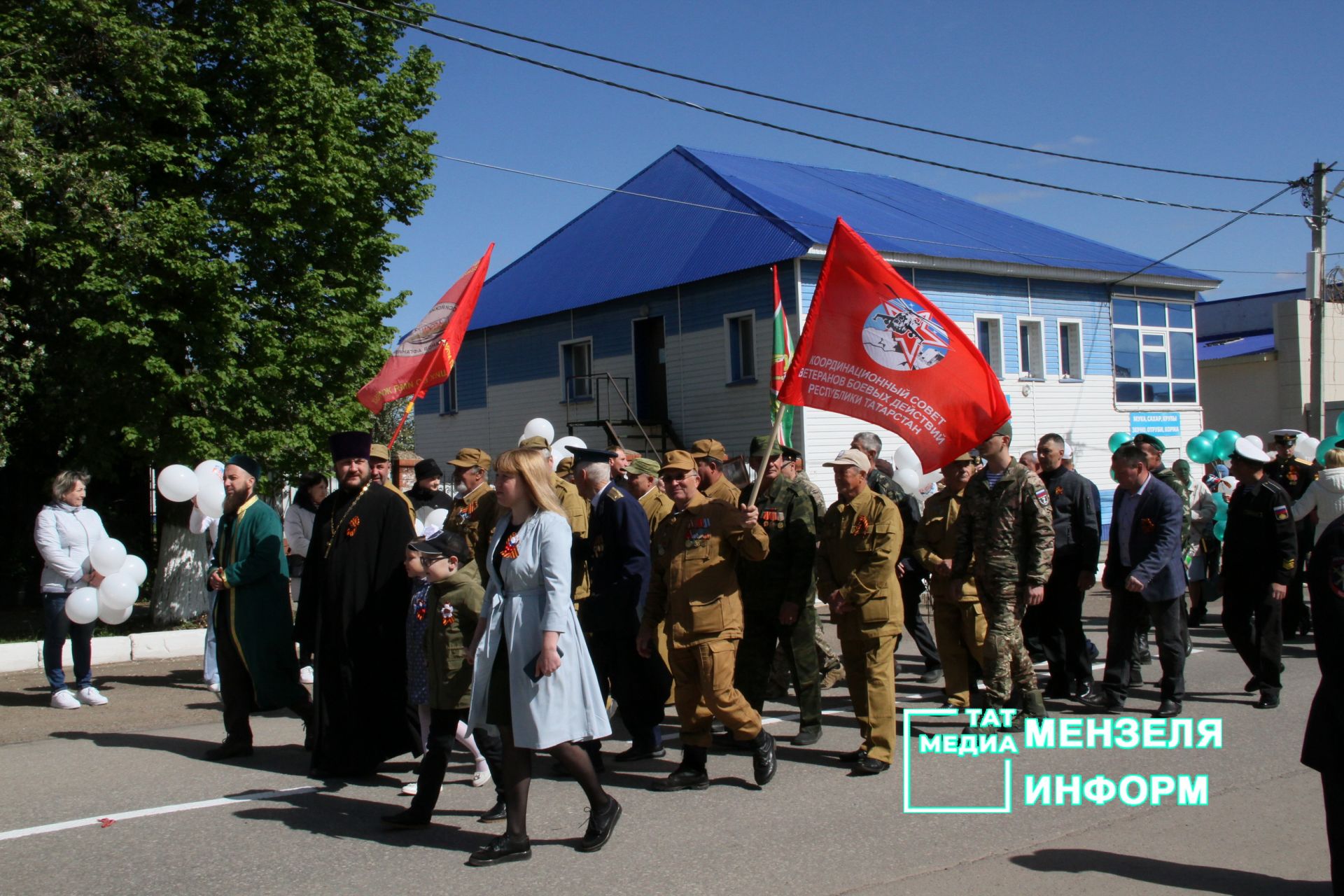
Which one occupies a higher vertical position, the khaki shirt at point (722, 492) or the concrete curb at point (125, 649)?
the khaki shirt at point (722, 492)

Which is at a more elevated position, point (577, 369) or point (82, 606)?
point (577, 369)

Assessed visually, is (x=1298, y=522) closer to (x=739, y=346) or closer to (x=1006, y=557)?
(x=1006, y=557)

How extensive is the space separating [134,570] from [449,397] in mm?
21080

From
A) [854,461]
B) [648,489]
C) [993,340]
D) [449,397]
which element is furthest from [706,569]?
[449,397]

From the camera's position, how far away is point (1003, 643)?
7.09 metres

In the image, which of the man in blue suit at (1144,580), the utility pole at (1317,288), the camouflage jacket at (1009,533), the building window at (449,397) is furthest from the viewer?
the building window at (449,397)

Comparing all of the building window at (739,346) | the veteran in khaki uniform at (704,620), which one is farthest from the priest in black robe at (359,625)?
the building window at (739,346)

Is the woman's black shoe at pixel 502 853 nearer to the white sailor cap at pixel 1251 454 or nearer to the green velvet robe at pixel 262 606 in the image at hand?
the green velvet robe at pixel 262 606

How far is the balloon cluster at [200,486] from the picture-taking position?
31.8 ft

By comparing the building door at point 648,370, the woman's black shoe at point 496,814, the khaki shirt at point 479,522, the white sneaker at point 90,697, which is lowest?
the woman's black shoe at point 496,814

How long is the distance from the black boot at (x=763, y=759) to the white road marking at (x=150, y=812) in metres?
2.46

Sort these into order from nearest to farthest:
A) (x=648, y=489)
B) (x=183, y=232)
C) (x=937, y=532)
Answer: (x=648, y=489)
(x=937, y=532)
(x=183, y=232)

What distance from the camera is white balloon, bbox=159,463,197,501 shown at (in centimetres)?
992

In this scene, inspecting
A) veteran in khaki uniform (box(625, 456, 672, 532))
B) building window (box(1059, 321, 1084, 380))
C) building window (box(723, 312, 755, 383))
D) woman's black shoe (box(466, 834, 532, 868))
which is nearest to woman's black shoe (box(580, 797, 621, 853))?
woman's black shoe (box(466, 834, 532, 868))
